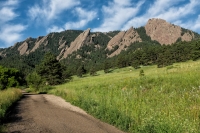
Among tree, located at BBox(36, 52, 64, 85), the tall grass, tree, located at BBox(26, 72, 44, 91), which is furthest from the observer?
tree, located at BBox(36, 52, 64, 85)

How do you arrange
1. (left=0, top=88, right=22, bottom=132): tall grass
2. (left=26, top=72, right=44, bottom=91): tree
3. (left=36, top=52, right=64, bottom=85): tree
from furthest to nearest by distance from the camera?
(left=36, top=52, right=64, bottom=85): tree < (left=26, top=72, right=44, bottom=91): tree < (left=0, top=88, right=22, bottom=132): tall grass

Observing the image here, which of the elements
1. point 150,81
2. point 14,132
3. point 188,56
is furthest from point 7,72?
point 188,56

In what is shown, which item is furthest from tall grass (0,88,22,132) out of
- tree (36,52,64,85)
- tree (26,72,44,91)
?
tree (36,52,64,85)

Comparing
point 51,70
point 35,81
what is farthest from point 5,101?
point 51,70

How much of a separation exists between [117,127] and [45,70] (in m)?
54.9

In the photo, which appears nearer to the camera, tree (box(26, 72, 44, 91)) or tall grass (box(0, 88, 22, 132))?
tall grass (box(0, 88, 22, 132))

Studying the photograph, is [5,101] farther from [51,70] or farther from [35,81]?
[51,70]

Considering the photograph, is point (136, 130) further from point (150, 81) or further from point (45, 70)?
point (45, 70)

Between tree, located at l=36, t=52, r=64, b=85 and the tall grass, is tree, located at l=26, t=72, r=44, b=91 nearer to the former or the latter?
tree, located at l=36, t=52, r=64, b=85

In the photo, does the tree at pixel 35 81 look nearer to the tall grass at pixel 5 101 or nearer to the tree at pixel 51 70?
the tree at pixel 51 70

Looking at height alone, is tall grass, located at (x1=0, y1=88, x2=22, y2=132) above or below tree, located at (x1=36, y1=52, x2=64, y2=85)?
below

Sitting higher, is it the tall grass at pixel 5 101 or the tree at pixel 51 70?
the tree at pixel 51 70

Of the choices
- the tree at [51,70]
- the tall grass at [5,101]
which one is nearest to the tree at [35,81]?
the tree at [51,70]

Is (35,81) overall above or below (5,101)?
above
